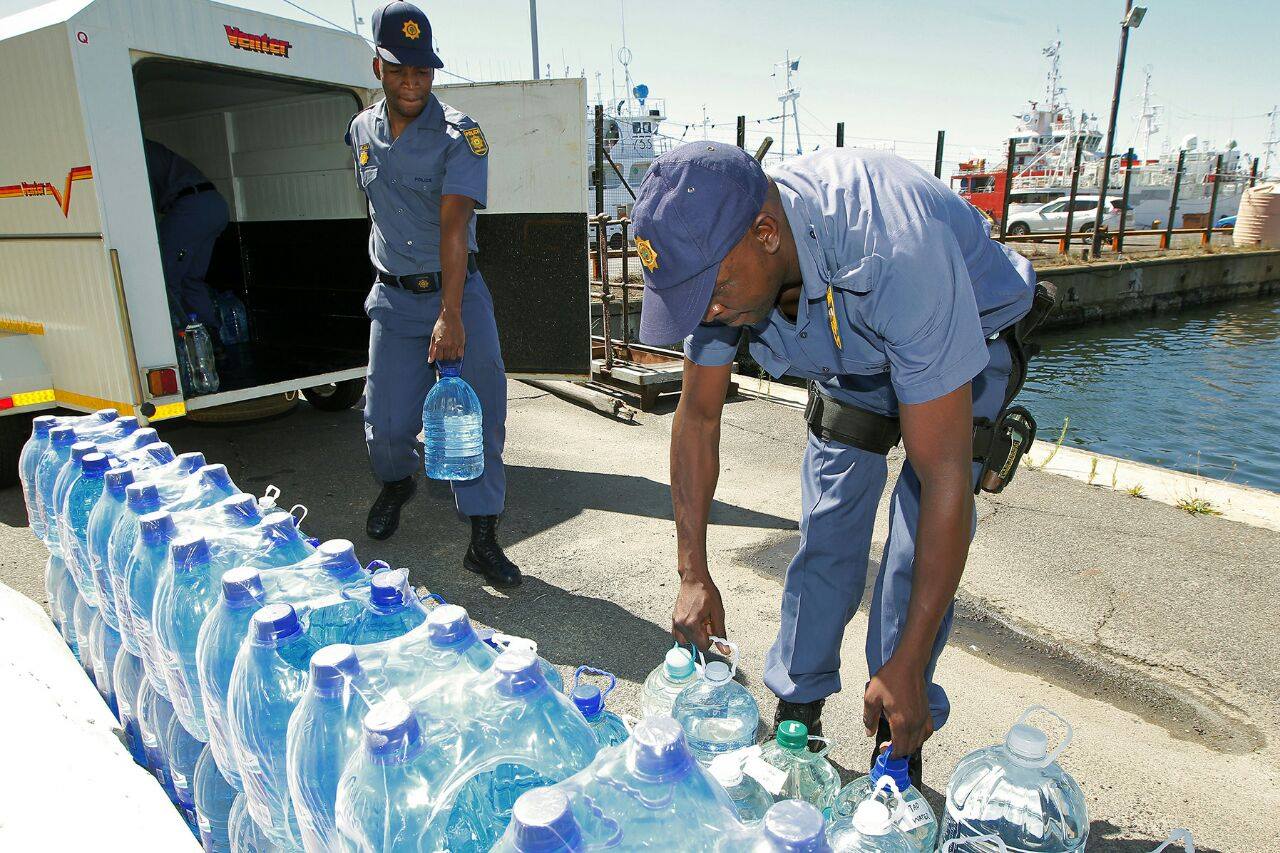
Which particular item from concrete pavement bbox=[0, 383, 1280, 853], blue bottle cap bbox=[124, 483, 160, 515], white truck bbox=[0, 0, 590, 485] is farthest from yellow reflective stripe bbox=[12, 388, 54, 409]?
blue bottle cap bbox=[124, 483, 160, 515]

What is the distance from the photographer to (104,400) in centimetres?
420

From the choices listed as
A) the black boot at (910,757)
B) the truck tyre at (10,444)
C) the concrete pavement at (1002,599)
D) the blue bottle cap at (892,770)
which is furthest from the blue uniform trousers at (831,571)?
the truck tyre at (10,444)

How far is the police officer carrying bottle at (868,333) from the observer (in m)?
1.51

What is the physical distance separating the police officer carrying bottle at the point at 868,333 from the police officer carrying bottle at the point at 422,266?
1.59 m

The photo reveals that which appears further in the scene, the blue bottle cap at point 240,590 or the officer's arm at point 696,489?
the officer's arm at point 696,489

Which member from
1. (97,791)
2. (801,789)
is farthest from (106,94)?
(801,789)

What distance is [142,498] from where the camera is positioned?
6.27 feet

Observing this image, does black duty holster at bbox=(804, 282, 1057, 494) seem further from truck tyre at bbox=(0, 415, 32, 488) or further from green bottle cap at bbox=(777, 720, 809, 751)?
truck tyre at bbox=(0, 415, 32, 488)

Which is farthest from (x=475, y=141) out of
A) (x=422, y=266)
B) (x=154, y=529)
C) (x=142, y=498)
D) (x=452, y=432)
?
(x=154, y=529)

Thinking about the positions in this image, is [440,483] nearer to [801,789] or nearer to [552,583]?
[552,583]

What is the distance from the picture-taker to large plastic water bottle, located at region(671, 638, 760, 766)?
6.56ft

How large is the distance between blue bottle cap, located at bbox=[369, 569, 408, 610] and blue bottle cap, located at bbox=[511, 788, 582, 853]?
72 cm

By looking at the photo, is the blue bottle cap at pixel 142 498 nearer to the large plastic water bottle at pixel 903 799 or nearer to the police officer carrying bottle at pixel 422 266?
the police officer carrying bottle at pixel 422 266

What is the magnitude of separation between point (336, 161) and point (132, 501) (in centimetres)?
507
